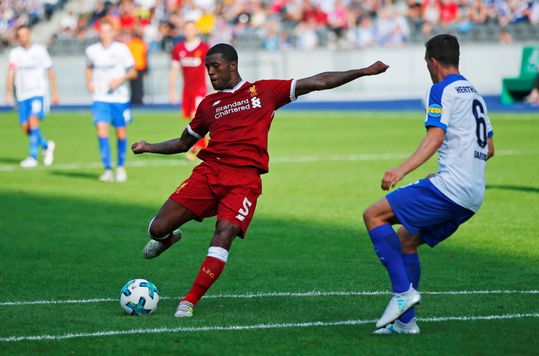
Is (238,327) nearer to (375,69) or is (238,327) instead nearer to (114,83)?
(375,69)

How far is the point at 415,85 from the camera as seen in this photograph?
37062 mm

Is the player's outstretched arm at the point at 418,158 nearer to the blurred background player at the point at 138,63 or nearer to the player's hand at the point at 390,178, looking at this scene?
the player's hand at the point at 390,178

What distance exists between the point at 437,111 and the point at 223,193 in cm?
197

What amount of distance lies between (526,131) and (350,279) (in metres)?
15.7

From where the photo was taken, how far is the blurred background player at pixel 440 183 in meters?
6.72

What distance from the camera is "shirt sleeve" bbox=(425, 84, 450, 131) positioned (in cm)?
670

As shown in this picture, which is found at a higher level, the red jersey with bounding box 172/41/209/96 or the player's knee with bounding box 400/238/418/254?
the player's knee with bounding box 400/238/418/254

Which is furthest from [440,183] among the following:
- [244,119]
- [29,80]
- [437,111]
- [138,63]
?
[138,63]

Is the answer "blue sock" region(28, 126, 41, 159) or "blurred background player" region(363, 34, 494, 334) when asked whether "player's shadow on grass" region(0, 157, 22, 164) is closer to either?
"blue sock" region(28, 126, 41, 159)

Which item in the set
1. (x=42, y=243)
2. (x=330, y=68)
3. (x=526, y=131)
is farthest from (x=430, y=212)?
(x=330, y=68)

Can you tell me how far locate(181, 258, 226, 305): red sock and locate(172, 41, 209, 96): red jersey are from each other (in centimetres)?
1293

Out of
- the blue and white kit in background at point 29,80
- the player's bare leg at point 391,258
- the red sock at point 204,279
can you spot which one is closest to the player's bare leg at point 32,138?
the blue and white kit in background at point 29,80

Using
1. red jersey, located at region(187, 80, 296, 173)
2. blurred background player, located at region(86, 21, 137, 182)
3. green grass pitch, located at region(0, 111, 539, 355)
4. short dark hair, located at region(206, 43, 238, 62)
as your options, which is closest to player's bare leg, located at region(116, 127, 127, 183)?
blurred background player, located at region(86, 21, 137, 182)

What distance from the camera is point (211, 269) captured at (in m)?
7.63
